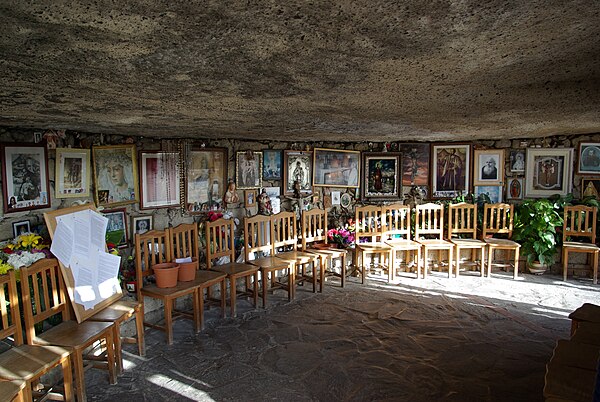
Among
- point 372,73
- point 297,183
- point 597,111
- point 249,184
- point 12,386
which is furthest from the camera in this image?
point 297,183

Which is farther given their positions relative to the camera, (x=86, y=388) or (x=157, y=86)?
(x=86, y=388)

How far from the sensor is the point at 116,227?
4582mm

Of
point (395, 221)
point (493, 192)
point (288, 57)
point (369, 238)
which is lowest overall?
point (369, 238)

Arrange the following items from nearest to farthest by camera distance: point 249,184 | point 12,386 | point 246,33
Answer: point 246,33, point 12,386, point 249,184

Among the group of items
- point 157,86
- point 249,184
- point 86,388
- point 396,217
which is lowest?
point 86,388

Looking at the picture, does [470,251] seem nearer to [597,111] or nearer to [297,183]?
[297,183]

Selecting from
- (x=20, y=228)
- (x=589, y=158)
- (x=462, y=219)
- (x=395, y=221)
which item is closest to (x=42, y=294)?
(x=20, y=228)

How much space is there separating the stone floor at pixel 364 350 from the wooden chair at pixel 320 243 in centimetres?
39

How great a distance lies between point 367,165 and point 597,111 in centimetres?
369

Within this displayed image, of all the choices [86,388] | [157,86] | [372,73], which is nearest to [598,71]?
[372,73]

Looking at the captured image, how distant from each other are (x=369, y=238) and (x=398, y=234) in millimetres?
497

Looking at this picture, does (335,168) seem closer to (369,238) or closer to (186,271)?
(369,238)

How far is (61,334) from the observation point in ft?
10.3

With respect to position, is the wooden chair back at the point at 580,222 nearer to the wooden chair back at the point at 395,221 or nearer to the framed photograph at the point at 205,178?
the wooden chair back at the point at 395,221
